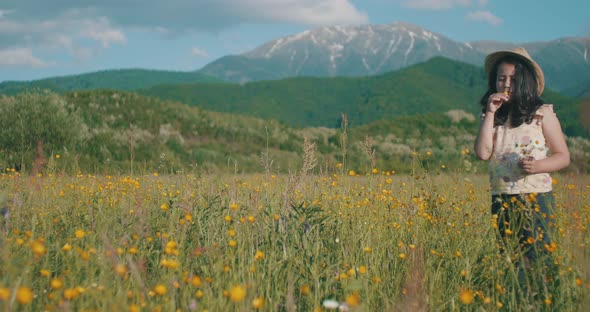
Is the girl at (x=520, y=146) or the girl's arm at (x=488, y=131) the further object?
the girl's arm at (x=488, y=131)

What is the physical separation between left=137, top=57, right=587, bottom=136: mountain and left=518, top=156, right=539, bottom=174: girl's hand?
89742 mm

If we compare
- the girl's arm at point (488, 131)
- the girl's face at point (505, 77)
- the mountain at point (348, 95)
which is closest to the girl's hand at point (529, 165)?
the girl's arm at point (488, 131)

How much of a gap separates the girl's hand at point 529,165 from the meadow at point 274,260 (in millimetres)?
480

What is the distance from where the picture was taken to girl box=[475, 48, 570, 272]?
4188 mm

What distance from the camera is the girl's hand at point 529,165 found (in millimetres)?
4012

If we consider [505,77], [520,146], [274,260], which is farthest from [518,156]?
[274,260]

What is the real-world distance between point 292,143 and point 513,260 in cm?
1841

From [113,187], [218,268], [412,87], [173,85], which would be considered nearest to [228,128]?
[113,187]

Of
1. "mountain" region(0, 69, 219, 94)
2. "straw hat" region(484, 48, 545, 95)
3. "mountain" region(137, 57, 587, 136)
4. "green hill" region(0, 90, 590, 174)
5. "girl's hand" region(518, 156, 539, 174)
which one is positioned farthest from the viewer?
"mountain" region(0, 69, 219, 94)

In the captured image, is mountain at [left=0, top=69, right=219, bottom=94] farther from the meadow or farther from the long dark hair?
the long dark hair

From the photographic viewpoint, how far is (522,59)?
4.56 meters

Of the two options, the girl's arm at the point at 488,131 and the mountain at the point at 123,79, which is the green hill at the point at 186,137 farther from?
the mountain at the point at 123,79

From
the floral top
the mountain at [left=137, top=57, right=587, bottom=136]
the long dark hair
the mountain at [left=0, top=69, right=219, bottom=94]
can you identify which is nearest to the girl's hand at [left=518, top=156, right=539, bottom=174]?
the floral top

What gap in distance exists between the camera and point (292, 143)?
22.2 metres
